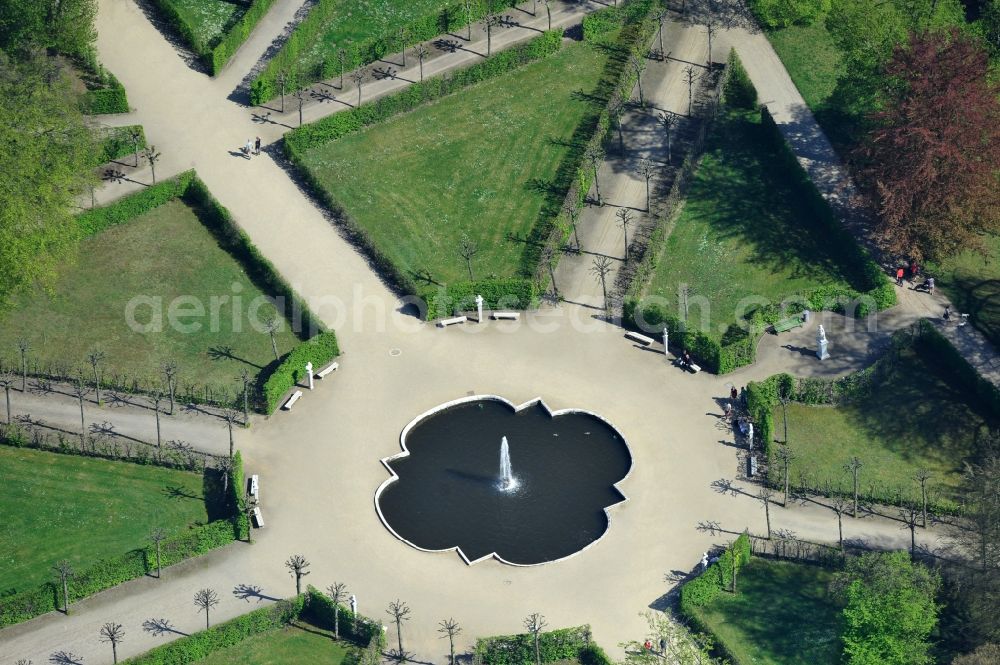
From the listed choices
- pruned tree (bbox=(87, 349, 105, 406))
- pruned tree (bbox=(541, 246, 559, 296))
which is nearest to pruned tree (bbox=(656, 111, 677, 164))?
pruned tree (bbox=(541, 246, 559, 296))

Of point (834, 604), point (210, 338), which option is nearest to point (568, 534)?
point (834, 604)

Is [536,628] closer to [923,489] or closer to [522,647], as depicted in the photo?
[522,647]

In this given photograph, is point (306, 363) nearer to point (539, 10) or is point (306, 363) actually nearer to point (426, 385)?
point (426, 385)

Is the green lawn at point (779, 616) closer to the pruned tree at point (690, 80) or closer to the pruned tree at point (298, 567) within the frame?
the pruned tree at point (298, 567)

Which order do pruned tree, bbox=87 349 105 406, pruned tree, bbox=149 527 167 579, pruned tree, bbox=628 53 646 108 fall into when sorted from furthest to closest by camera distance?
1. pruned tree, bbox=628 53 646 108
2. pruned tree, bbox=87 349 105 406
3. pruned tree, bbox=149 527 167 579

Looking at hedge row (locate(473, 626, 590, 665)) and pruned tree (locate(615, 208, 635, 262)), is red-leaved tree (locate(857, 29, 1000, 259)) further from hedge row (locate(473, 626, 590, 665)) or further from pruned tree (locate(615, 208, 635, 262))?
hedge row (locate(473, 626, 590, 665))
